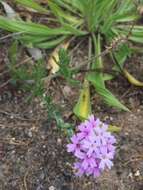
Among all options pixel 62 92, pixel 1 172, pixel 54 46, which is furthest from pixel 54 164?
pixel 54 46

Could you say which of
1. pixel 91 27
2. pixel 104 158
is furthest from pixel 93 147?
pixel 91 27

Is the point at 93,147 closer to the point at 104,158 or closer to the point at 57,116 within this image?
the point at 104,158

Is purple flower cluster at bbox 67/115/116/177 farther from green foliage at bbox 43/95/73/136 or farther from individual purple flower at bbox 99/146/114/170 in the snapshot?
green foliage at bbox 43/95/73/136

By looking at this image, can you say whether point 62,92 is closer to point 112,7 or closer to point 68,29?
point 68,29

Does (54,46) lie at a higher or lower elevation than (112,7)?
lower

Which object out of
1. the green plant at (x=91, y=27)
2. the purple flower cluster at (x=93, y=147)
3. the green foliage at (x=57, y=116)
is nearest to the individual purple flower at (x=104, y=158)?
the purple flower cluster at (x=93, y=147)

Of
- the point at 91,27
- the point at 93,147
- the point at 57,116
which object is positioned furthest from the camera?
the point at 91,27

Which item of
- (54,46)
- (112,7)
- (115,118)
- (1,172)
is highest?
(112,7)
